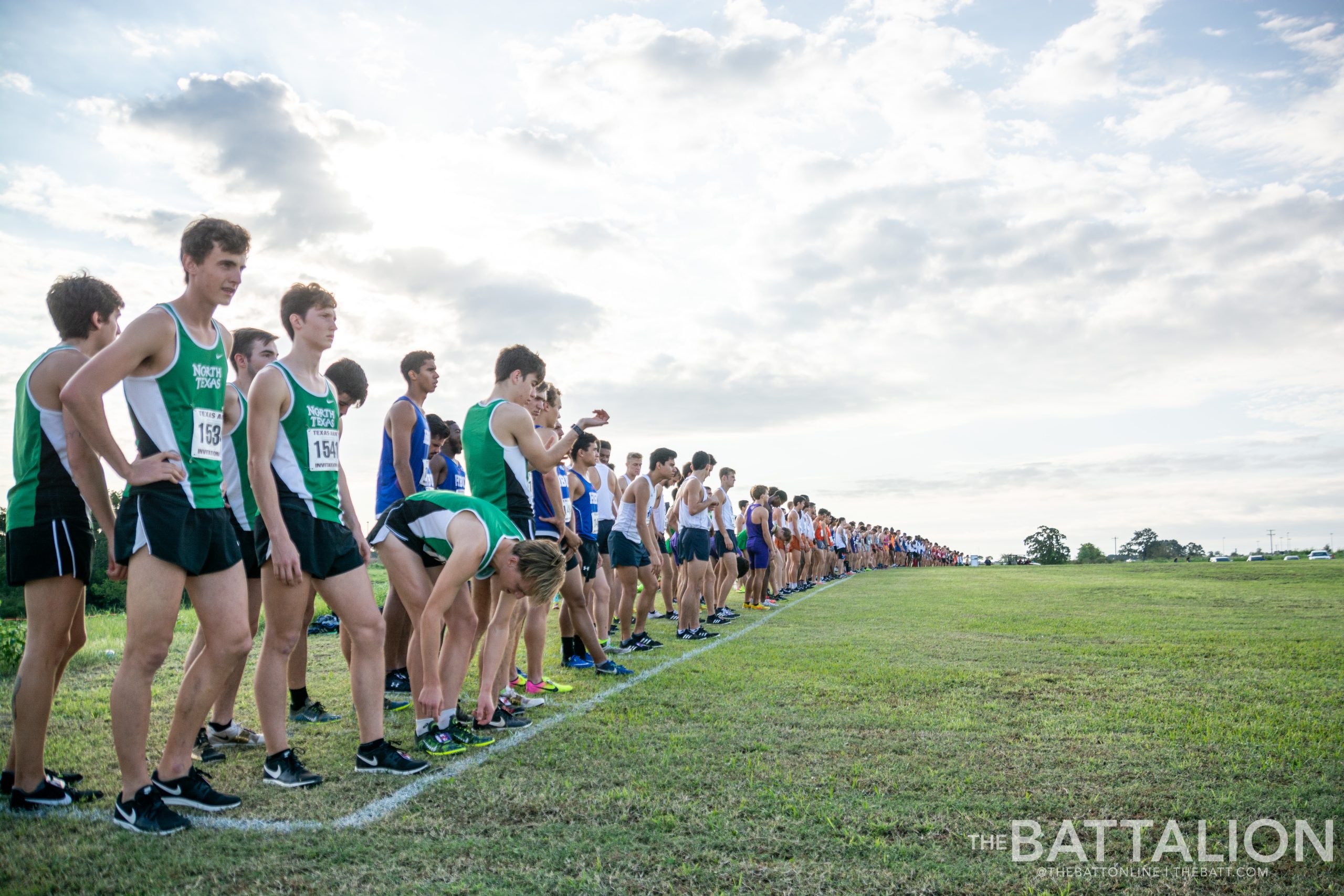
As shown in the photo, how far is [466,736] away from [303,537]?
55.6 inches

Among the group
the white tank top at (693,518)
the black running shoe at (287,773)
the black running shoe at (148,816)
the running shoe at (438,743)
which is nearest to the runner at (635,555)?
the white tank top at (693,518)

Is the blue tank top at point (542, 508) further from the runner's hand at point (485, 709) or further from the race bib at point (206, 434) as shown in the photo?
the race bib at point (206, 434)

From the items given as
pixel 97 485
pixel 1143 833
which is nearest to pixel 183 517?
pixel 97 485

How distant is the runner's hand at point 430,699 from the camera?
419cm

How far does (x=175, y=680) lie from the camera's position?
6.63m

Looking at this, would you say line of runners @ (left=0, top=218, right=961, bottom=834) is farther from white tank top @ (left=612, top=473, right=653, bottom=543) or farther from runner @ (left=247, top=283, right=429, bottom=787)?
white tank top @ (left=612, top=473, right=653, bottom=543)

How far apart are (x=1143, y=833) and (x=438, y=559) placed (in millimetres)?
3572

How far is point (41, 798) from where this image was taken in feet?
11.3

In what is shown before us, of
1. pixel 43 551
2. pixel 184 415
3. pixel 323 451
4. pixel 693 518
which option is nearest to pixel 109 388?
pixel 184 415

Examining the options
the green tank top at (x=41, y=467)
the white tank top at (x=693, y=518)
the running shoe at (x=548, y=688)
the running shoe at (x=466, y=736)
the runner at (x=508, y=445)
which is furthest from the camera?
the white tank top at (x=693, y=518)

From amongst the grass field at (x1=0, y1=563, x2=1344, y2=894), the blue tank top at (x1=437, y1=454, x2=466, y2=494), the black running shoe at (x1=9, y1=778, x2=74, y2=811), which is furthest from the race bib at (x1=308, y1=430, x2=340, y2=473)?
the blue tank top at (x1=437, y1=454, x2=466, y2=494)

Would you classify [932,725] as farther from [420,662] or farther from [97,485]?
[97,485]

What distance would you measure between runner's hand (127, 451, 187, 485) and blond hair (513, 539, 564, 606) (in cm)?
163

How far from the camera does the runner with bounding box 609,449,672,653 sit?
29.2ft
